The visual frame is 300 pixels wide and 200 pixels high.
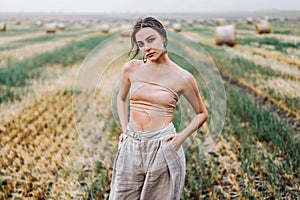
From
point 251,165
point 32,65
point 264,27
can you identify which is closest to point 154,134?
point 251,165

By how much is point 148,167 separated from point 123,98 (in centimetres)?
38

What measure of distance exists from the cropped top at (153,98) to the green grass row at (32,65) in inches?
222

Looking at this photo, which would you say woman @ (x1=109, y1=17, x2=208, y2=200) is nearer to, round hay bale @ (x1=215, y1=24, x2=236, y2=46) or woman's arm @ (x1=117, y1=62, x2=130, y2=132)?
woman's arm @ (x1=117, y1=62, x2=130, y2=132)

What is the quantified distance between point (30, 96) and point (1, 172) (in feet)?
11.5

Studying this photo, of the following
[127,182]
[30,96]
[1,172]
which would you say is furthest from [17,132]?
[127,182]

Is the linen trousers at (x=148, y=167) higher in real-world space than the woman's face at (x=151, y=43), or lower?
lower

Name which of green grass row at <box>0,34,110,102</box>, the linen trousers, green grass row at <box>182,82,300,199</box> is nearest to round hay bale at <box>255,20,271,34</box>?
green grass row at <box>0,34,110,102</box>

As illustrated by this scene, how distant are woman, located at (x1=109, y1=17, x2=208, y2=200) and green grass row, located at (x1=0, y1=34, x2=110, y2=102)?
5542mm

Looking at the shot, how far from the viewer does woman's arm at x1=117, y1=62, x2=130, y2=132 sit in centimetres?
222

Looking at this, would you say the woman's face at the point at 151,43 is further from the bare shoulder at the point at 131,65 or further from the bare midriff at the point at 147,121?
the bare midriff at the point at 147,121

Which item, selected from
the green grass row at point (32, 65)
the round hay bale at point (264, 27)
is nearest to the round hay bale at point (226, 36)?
the round hay bale at point (264, 27)

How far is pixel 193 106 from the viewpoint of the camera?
218 centimetres

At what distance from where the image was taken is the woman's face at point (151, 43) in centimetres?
203

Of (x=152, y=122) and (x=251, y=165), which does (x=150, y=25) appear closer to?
(x=152, y=122)
